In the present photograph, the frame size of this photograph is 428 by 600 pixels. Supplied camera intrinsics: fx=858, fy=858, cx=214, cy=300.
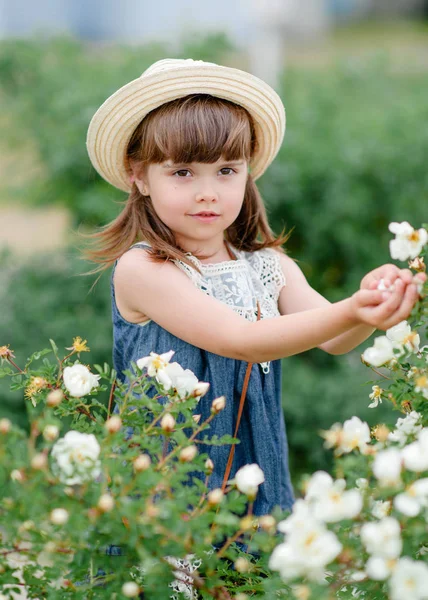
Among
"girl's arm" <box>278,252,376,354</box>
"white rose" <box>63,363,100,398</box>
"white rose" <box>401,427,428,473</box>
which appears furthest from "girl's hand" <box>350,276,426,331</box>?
"girl's arm" <box>278,252,376,354</box>

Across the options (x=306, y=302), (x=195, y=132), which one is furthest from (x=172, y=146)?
(x=306, y=302)

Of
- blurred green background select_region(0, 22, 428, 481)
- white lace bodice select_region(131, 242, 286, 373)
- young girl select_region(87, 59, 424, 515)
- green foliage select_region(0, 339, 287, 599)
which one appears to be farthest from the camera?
blurred green background select_region(0, 22, 428, 481)

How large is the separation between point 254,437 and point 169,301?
16.2 inches

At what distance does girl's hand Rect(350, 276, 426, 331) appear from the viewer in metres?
1.47

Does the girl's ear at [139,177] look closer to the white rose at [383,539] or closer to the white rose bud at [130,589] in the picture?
A: the white rose bud at [130,589]

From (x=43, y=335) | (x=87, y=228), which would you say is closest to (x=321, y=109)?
(x=87, y=228)

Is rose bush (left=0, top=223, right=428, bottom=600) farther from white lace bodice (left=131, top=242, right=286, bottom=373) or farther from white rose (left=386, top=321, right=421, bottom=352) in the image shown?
white lace bodice (left=131, top=242, right=286, bottom=373)

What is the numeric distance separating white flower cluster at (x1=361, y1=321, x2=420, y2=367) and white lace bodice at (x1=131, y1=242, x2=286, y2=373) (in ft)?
1.86

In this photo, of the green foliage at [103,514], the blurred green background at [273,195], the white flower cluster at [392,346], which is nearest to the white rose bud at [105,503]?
the green foliage at [103,514]

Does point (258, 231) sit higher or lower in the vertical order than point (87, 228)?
lower

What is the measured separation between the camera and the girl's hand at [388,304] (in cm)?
147

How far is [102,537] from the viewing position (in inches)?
51.8

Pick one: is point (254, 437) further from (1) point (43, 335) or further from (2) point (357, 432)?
(1) point (43, 335)

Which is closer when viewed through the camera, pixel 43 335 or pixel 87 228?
pixel 43 335
